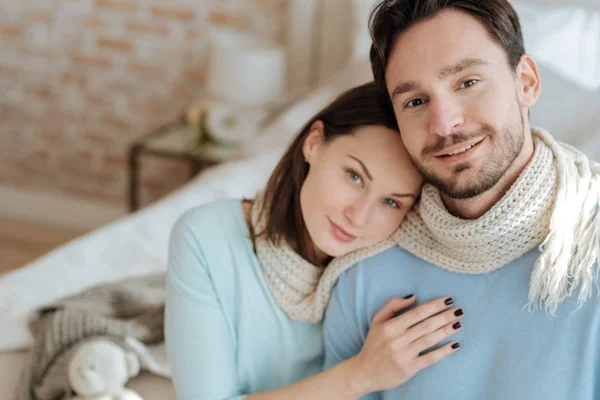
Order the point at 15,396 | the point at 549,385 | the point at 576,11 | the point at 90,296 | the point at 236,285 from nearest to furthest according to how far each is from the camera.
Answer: the point at 549,385 < the point at 236,285 < the point at 15,396 < the point at 90,296 < the point at 576,11

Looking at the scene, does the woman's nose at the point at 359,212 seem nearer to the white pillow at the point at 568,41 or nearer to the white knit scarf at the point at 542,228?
the white knit scarf at the point at 542,228

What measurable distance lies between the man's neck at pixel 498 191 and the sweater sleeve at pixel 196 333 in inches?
18.6

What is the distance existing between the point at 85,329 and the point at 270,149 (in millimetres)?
1098

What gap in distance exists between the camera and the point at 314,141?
4.57 ft

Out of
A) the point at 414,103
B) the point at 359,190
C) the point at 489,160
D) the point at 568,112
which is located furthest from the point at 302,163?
the point at 568,112

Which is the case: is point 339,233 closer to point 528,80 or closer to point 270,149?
point 528,80

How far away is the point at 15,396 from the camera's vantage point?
1.53 meters

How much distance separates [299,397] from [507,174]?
0.50m

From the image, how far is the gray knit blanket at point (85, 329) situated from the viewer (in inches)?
60.4

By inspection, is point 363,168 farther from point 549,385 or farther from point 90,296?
point 90,296

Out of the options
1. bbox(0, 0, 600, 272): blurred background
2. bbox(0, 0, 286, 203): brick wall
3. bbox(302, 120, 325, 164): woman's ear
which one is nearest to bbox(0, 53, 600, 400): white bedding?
bbox(0, 0, 600, 272): blurred background

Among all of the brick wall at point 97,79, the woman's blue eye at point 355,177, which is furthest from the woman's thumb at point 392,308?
the brick wall at point 97,79

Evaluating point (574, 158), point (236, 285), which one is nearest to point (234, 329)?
point (236, 285)

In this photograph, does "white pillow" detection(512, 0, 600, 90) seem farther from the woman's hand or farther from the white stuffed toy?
the white stuffed toy
